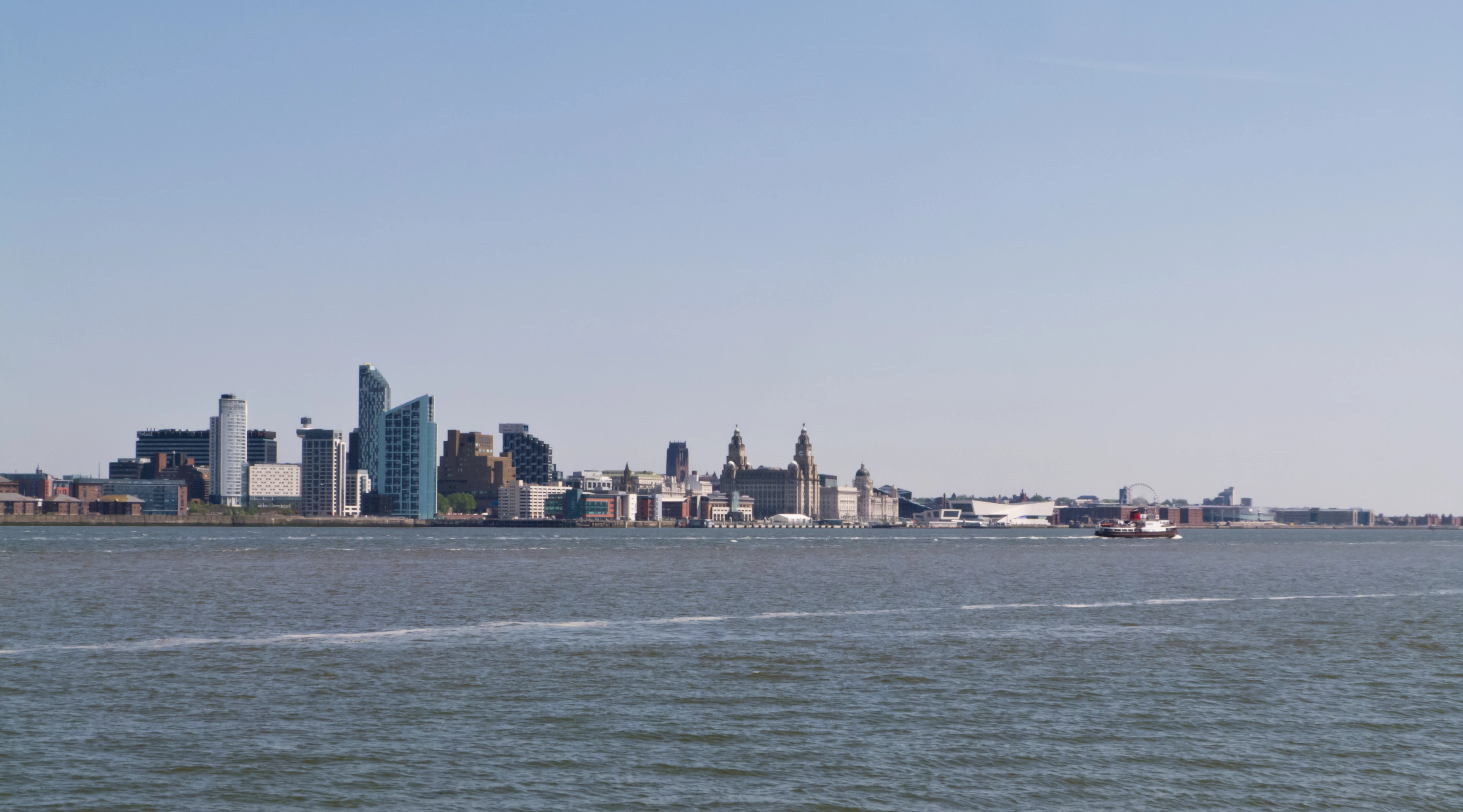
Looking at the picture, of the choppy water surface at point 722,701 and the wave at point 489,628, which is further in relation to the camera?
the wave at point 489,628

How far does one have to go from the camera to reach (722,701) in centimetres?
3494

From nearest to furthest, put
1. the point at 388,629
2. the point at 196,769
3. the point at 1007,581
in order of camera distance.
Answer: the point at 196,769 < the point at 388,629 < the point at 1007,581

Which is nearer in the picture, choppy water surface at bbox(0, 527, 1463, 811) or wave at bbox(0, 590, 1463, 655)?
choppy water surface at bbox(0, 527, 1463, 811)

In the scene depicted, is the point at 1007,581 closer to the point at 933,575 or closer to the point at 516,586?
the point at 933,575

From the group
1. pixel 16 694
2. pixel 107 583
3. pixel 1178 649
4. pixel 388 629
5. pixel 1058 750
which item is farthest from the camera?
pixel 107 583

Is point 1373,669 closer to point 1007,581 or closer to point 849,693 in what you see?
point 849,693

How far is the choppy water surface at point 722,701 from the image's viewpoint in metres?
25.1

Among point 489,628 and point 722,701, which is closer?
point 722,701

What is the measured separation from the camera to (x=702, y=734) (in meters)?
30.3

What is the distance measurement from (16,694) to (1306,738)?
31.3 metres

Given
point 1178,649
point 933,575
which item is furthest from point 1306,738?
point 933,575

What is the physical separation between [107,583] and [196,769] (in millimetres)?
60067

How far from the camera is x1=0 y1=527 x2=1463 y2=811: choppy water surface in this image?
82.4 ft

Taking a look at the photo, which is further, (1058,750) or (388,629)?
(388,629)
